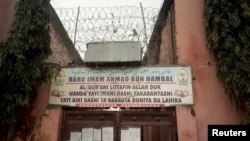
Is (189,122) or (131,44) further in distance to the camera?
(131,44)

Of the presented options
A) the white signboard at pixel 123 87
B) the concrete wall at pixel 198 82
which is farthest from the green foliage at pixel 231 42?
the white signboard at pixel 123 87

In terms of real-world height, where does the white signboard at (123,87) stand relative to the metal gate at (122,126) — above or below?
above

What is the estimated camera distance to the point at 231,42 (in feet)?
20.1

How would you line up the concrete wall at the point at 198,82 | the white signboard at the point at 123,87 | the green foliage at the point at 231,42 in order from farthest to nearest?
1. the white signboard at the point at 123,87
2. the concrete wall at the point at 198,82
3. the green foliage at the point at 231,42

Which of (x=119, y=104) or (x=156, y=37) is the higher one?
(x=156, y=37)

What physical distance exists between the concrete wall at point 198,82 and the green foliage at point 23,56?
9.87ft

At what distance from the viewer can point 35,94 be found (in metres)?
6.58

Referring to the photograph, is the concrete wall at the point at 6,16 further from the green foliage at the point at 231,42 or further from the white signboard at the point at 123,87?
the green foliage at the point at 231,42

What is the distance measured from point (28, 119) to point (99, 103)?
1604 mm

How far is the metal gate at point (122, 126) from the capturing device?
6.18m

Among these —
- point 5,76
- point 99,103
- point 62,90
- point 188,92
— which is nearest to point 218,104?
point 188,92

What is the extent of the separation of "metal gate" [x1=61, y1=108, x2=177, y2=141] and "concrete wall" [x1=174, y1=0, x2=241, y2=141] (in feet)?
1.15

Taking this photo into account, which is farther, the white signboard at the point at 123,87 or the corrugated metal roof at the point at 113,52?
the corrugated metal roof at the point at 113,52

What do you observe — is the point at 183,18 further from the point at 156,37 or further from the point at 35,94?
the point at 35,94
